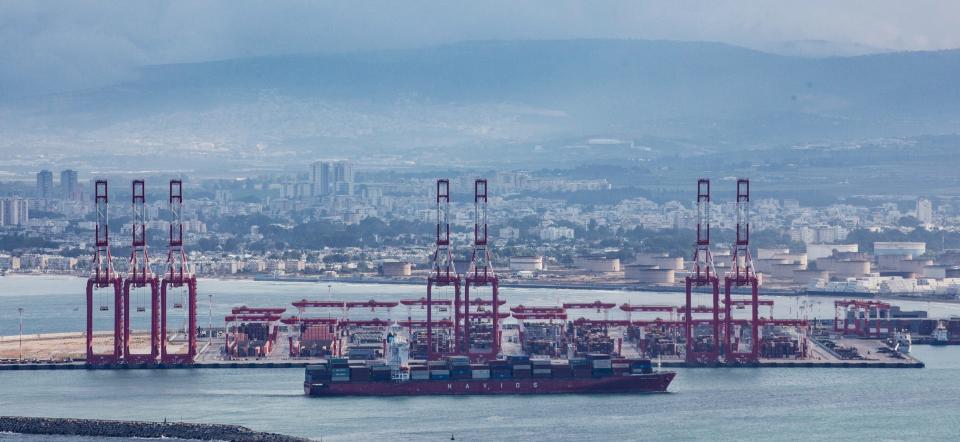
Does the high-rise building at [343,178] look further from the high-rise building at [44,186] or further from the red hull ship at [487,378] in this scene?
the red hull ship at [487,378]

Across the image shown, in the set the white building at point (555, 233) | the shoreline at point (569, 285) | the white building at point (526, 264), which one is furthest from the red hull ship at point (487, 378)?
the white building at point (555, 233)

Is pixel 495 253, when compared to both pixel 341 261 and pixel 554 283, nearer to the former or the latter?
pixel 341 261

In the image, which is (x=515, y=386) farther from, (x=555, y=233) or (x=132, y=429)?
(x=555, y=233)

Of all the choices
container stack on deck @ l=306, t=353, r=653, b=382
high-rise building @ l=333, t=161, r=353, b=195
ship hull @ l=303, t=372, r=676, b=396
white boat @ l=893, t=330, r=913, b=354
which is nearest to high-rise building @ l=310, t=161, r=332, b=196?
high-rise building @ l=333, t=161, r=353, b=195

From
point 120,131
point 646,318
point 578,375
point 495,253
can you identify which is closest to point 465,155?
point 120,131

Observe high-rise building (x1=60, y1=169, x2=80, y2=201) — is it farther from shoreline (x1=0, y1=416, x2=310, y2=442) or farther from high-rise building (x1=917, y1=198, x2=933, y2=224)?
shoreline (x1=0, y1=416, x2=310, y2=442)
